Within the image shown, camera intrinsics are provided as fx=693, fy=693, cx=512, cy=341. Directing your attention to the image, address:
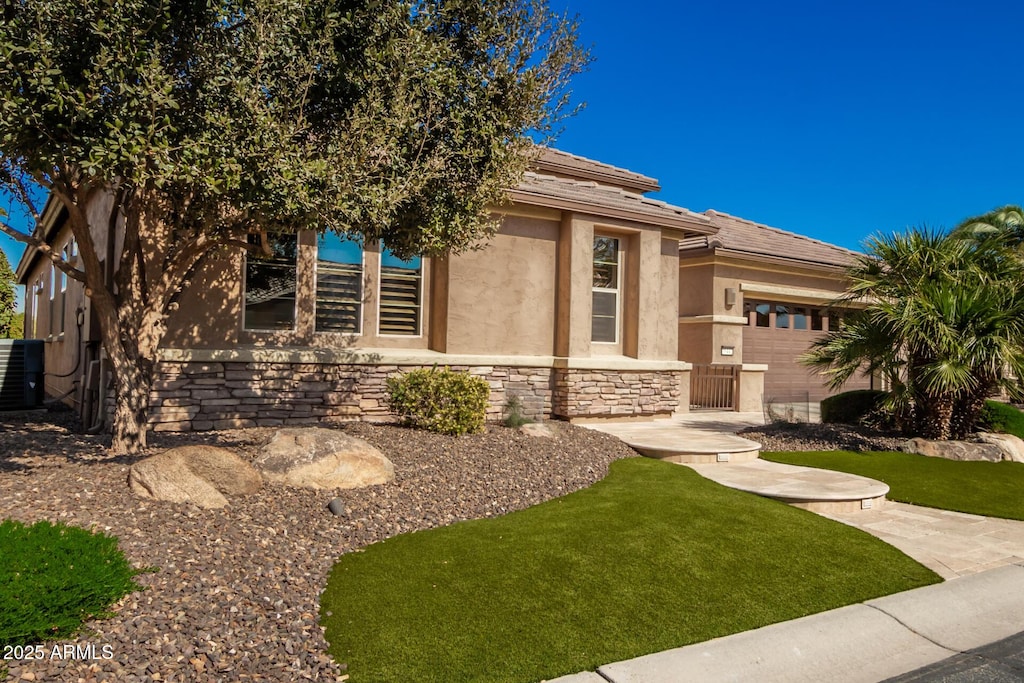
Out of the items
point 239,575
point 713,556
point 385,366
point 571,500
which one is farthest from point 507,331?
point 239,575

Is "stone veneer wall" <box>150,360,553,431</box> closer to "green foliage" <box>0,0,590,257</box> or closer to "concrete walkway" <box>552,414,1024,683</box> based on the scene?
"green foliage" <box>0,0,590,257</box>

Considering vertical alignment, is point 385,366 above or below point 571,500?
above

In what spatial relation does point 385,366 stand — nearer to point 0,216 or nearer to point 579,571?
point 0,216

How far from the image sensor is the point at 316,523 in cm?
602

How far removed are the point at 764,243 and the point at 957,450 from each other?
9080 millimetres

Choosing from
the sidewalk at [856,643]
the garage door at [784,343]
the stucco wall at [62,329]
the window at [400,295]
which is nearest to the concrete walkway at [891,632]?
the sidewalk at [856,643]

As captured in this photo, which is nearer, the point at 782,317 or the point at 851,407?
the point at 851,407

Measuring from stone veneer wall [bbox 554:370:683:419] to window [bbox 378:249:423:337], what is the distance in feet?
9.62

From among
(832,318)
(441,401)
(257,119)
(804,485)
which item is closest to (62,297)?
(441,401)

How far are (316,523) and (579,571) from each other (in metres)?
2.32

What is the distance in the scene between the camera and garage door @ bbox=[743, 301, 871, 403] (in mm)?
18000

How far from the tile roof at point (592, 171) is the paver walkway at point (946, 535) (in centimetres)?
994

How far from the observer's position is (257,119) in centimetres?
560

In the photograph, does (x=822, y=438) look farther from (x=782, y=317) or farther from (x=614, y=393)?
(x=782, y=317)
